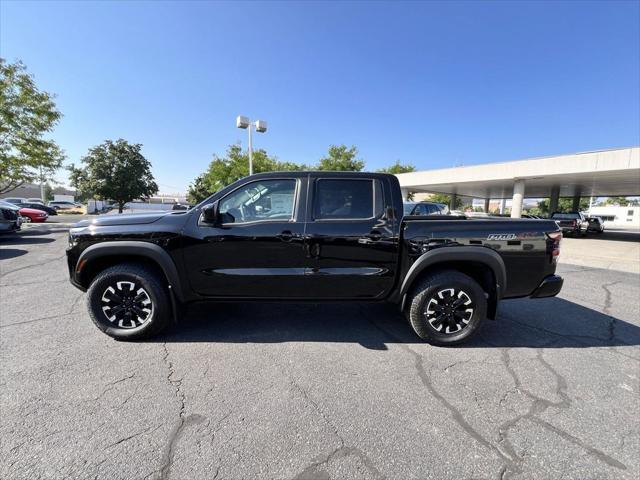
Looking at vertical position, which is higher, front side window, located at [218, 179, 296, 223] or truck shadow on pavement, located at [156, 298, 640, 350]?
front side window, located at [218, 179, 296, 223]

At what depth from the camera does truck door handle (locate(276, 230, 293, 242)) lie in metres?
3.16

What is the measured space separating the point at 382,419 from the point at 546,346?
245 centimetres

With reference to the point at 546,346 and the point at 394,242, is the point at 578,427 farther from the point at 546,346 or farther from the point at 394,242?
the point at 394,242

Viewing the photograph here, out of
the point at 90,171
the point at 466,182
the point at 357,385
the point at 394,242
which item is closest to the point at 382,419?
the point at 357,385

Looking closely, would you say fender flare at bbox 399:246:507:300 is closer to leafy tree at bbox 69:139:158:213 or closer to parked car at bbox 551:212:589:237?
parked car at bbox 551:212:589:237

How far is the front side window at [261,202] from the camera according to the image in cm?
326

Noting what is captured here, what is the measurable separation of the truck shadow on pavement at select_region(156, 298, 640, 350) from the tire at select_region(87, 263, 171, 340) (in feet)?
0.87

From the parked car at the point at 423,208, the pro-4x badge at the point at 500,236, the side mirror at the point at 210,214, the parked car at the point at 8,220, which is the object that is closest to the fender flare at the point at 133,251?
the side mirror at the point at 210,214

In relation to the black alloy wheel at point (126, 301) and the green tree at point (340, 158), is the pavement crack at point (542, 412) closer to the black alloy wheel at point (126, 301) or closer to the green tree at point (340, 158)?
the black alloy wheel at point (126, 301)

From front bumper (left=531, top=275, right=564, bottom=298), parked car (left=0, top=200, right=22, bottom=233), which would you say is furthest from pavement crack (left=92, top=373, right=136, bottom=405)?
parked car (left=0, top=200, right=22, bottom=233)

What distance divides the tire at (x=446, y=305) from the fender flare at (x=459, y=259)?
17 cm

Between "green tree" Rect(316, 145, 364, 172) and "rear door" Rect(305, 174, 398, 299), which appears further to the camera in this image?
"green tree" Rect(316, 145, 364, 172)

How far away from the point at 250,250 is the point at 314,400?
1.59m

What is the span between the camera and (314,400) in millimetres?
2391
